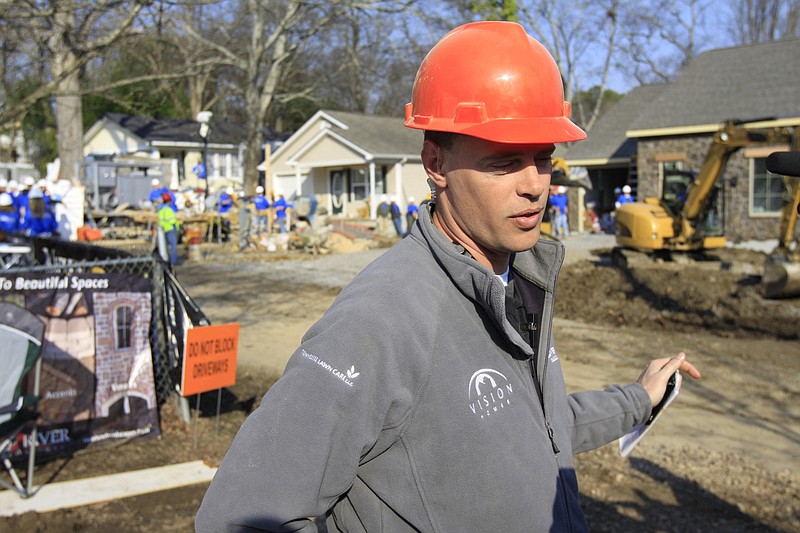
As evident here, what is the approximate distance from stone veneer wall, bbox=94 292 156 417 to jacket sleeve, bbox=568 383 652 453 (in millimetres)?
5133

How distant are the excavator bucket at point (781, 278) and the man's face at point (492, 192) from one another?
37.4 feet

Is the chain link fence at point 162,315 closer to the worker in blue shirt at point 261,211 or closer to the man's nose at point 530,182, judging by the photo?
the man's nose at point 530,182

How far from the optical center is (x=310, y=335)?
5.22 feet

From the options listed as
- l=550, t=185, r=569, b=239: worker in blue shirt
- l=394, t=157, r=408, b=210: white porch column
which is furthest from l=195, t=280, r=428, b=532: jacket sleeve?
l=394, t=157, r=408, b=210: white porch column

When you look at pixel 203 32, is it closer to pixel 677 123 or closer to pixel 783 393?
pixel 677 123

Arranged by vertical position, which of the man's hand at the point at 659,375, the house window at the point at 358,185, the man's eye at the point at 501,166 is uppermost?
the house window at the point at 358,185

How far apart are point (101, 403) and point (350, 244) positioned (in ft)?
63.5

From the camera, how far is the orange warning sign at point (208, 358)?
6344 mm

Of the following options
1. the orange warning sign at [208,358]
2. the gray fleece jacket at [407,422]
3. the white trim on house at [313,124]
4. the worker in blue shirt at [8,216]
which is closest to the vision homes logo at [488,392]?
the gray fleece jacket at [407,422]

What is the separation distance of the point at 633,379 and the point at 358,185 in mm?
29304

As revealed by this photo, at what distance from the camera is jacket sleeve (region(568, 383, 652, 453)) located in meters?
2.34

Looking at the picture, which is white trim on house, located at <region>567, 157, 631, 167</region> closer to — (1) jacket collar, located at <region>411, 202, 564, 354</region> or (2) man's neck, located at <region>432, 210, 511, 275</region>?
(2) man's neck, located at <region>432, 210, 511, 275</region>

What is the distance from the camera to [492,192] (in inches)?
70.0

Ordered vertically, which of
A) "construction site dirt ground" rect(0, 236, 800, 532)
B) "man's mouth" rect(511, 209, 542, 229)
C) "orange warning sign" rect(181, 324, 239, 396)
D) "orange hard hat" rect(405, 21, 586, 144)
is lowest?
"construction site dirt ground" rect(0, 236, 800, 532)
